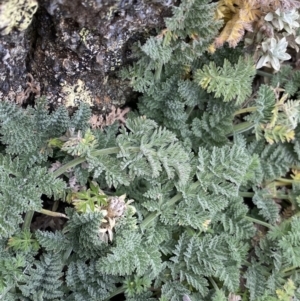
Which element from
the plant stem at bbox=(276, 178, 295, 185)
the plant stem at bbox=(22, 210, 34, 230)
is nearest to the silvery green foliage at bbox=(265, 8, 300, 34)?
the plant stem at bbox=(276, 178, 295, 185)

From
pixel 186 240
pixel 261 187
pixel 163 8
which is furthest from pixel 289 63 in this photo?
pixel 186 240

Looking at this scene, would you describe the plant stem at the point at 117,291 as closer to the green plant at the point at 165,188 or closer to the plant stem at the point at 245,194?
the green plant at the point at 165,188

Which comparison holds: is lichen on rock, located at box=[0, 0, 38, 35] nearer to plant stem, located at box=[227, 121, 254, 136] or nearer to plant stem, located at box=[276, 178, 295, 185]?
plant stem, located at box=[227, 121, 254, 136]

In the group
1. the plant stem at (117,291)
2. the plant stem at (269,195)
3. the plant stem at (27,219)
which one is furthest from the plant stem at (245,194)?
the plant stem at (27,219)

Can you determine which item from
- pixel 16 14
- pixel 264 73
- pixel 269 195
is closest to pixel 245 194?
pixel 269 195

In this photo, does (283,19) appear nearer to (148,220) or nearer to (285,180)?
(285,180)

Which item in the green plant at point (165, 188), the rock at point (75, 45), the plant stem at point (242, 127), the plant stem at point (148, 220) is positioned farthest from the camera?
the plant stem at point (242, 127)
